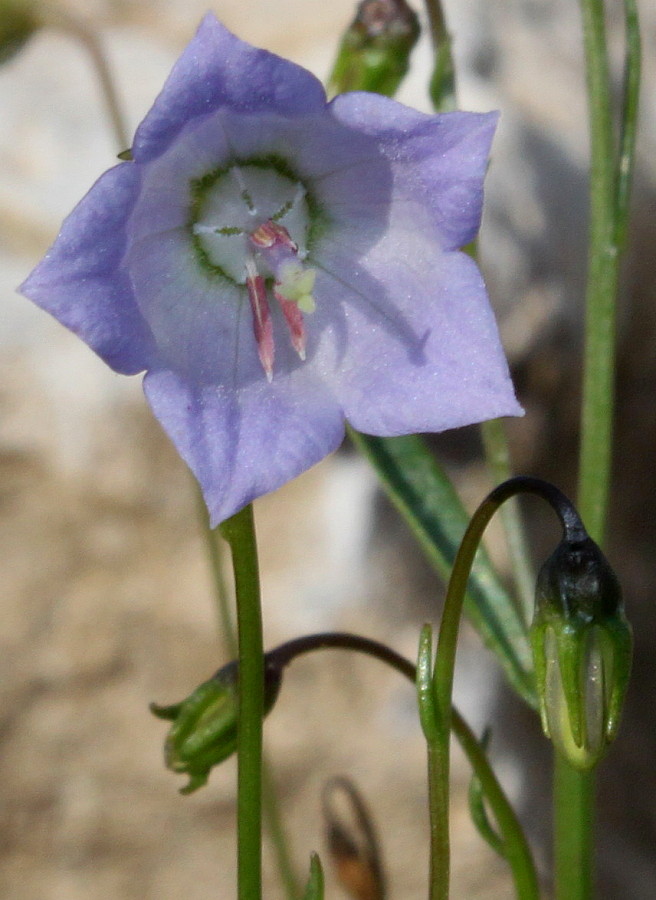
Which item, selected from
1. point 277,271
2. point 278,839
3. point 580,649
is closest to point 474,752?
point 580,649

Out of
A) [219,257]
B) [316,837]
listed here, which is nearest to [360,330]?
[219,257]

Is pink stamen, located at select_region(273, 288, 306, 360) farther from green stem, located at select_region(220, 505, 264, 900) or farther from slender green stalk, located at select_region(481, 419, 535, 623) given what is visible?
slender green stalk, located at select_region(481, 419, 535, 623)

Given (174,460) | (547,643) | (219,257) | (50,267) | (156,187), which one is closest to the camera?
(50,267)

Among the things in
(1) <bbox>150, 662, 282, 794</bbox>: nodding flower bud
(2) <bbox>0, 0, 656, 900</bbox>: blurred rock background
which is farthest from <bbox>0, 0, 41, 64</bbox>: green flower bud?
(1) <bbox>150, 662, 282, 794</bbox>: nodding flower bud

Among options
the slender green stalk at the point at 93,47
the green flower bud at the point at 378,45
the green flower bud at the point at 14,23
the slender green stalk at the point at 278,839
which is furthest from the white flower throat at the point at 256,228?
the slender green stalk at the point at 278,839

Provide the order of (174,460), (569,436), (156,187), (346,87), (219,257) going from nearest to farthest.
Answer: (156,187) → (219,257) → (346,87) → (174,460) → (569,436)

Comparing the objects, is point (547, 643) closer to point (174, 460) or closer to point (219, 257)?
point (219, 257)

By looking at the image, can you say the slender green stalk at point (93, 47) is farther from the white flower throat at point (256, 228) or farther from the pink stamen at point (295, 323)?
the pink stamen at point (295, 323)

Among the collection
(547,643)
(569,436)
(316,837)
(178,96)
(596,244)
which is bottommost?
(316,837)
